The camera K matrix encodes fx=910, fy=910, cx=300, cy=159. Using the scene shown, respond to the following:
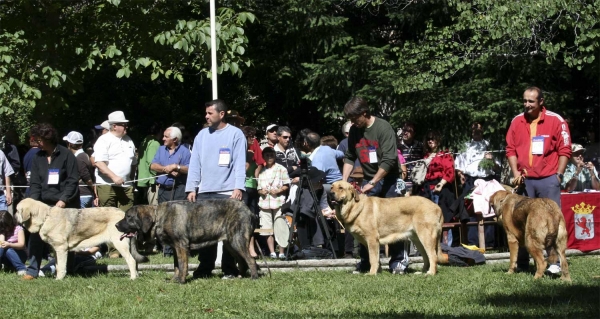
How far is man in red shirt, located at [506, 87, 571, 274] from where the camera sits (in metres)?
9.55

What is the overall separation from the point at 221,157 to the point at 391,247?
2.21 metres

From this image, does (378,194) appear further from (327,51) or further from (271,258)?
(327,51)

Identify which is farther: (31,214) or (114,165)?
(114,165)

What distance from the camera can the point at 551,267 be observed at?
30.2 feet

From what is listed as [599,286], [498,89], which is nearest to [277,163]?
[498,89]

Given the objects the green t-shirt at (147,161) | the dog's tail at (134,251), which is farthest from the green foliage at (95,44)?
the dog's tail at (134,251)

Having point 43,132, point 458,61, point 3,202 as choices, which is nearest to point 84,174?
point 3,202

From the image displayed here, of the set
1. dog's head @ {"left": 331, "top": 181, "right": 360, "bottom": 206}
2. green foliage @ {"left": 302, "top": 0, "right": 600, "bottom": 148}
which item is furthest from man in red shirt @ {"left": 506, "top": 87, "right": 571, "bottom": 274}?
green foliage @ {"left": 302, "top": 0, "right": 600, "bottom": 148}

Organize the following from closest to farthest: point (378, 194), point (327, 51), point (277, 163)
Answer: point (378, 194) → point (277, 163) → point (327, 51)

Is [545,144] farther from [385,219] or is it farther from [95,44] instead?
[95,44]

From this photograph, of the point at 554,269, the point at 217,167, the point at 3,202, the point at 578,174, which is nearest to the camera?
the point at 554,269

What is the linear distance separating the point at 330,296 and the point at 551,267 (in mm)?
2494

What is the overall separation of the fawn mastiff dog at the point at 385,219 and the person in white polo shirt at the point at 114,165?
183 inches

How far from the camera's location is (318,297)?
8.14 metres
